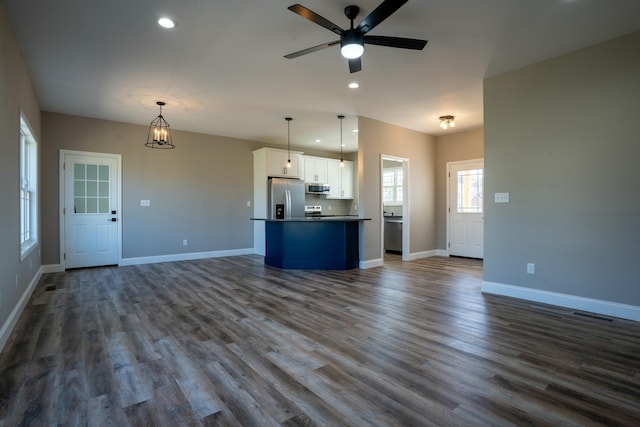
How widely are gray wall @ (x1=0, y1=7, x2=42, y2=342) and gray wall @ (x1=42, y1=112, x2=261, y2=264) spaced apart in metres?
2.09

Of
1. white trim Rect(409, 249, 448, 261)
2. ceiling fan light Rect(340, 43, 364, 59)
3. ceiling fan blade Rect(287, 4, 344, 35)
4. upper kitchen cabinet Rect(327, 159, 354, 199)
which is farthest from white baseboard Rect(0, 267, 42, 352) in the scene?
upper kitchen cabinet Rect(327, 159, 354, 199)

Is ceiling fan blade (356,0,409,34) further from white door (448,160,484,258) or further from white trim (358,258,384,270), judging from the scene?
white door (448,160,484,258)

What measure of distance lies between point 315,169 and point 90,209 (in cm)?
496

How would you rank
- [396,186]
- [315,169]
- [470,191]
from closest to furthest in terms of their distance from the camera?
[470,191] → [315,169] → [396,186]

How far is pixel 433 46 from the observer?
3.34 meters

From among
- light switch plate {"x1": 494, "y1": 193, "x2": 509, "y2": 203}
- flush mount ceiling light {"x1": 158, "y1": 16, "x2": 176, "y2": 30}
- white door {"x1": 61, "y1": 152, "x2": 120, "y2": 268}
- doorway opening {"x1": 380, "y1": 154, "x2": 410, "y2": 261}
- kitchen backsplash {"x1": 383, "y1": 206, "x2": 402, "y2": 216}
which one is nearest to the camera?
flush mount ceiling light {"x1": 158, "y1": 16, "x2": 176, "y2": 30}

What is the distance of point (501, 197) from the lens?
4098 mm

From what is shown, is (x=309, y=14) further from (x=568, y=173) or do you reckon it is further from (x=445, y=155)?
(x=445, y=155)

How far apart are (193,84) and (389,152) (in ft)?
12.3

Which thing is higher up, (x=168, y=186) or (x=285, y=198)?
(x=168, y=186)

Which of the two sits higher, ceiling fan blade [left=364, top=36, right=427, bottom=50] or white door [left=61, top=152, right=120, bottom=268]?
ceiling fan blade [left=364, top=36, right=427, bottom=50]

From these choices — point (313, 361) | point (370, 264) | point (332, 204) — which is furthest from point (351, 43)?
point (332, 204)

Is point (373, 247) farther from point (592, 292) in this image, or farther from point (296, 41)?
point (296, 41)

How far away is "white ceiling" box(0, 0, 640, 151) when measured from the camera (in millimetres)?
2736
